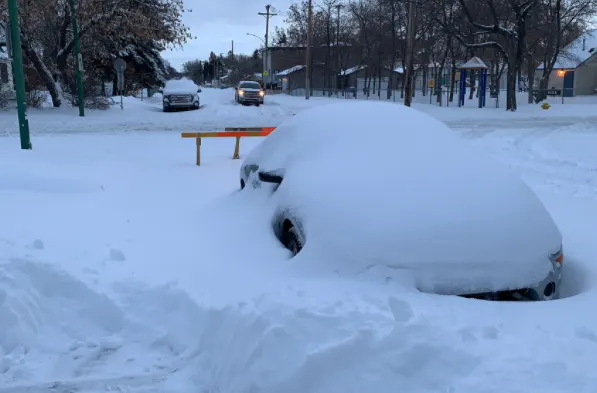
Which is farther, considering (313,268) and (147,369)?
(313,268)

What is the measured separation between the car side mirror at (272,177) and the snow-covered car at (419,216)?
3.9 inches

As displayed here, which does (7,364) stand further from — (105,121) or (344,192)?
(105,121)

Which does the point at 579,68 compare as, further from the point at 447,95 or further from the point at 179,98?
the point at 179,98

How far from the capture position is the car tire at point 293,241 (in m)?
4.57

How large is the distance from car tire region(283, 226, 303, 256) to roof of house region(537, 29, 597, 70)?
53.0 meters

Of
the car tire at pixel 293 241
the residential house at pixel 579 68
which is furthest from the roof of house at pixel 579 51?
the car tire at pixel 293 241

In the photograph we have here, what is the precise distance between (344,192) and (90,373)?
2.13 meters

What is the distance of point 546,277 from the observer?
4105 millimetres

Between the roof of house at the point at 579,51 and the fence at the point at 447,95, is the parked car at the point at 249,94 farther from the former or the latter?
the roof of house at the point at 579,51

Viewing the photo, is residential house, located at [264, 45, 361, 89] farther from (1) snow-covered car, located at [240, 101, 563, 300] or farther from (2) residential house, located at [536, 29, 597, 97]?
(1) snow-covered car, located at [240, 101, 563, 300]

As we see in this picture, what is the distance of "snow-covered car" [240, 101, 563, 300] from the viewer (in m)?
3.94

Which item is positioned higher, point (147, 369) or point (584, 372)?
point (584, 372)

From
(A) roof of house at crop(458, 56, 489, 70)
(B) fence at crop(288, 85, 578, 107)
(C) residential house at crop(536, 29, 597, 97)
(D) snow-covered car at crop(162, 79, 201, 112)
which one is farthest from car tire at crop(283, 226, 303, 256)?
(C) residential house at crop(536, 29, 597, 97)

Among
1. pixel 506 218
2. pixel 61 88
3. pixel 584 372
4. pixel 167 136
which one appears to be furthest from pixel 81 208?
pixel 61 88
